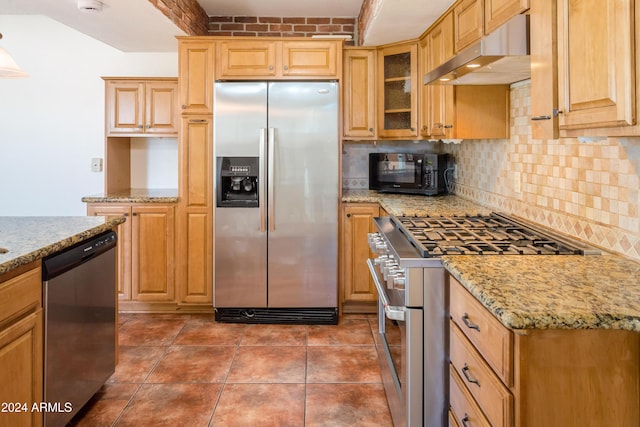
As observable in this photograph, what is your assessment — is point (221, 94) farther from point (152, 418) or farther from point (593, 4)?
point (593, 4)

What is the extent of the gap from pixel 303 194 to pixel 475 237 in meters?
1.67

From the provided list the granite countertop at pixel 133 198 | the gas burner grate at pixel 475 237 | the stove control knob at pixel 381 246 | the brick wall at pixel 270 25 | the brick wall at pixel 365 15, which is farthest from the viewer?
the brick wall at pixel 270 25

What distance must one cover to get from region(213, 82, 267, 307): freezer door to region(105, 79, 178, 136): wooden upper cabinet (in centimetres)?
54

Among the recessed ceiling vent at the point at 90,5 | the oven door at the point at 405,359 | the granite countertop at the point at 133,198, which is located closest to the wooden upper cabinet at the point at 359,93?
the granite countertop at the point at 133,198

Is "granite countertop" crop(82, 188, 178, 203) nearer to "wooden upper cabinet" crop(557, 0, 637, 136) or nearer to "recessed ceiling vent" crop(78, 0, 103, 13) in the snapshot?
"recessed ceiling vent" crop(78, 0, 103, 13)

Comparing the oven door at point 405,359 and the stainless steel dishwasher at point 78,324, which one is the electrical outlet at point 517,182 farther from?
the stainless steel dishwasher at point 78,324

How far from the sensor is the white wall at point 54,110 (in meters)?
4.03

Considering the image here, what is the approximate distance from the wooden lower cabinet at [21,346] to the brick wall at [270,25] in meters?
2.92

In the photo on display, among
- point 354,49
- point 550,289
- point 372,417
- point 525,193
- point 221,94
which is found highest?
point 354,49

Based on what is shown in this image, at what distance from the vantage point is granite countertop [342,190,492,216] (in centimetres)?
271

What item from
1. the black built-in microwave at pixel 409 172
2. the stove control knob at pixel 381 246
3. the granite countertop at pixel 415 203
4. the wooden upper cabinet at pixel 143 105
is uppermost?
the wooden upper cabinet at pixel 143 105

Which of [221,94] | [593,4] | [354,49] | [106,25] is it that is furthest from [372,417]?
[106,25]

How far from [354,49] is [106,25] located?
1.86 m

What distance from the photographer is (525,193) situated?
2420 mm
